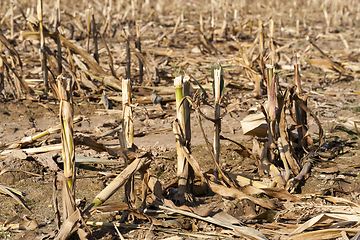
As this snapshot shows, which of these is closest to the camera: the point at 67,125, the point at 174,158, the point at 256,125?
the point at 67,125

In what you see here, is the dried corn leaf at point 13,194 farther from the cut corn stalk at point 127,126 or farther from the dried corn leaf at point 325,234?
the dried corn leaf at point 325,234

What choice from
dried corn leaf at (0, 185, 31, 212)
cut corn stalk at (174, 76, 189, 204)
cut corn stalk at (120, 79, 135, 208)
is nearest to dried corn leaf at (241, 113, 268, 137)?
cut corn stalk at (174, 76, 189, 204)

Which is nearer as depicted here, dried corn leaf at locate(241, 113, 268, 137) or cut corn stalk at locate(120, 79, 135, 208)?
cut corn stalk at locate(120, 79, 135, 208)

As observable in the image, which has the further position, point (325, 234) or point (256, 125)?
point (256, 125)

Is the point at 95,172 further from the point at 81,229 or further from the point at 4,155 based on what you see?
the point at 81,229

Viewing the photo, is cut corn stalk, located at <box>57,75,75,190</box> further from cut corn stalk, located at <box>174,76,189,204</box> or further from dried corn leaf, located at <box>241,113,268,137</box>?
dried corn leaf, located at <box>241,113,268,137</box>

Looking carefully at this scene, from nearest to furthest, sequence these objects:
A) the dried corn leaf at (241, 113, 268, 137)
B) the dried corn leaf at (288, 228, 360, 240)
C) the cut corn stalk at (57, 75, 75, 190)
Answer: the cut corn stalk at (57, 75, 75, 190) < the dried corn leaf at (288, 228, 360, 240) < the dried corn leaf at (241, 113, 268, 137)

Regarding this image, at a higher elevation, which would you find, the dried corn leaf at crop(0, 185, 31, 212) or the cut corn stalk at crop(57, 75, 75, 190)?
the cut corn stalk at crop(57, 75, 75, 190)

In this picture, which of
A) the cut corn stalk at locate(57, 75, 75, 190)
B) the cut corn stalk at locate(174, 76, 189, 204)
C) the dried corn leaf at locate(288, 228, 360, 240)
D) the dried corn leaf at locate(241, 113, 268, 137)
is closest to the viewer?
the cut corn stalk at locate(57, 75, 75, 190)

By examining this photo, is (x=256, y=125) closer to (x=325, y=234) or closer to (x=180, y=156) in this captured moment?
(x=180, y=156)

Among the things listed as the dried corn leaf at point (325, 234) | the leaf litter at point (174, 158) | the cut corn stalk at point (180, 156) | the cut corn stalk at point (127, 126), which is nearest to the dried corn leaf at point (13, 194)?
the leaf litter at point (174, 158)

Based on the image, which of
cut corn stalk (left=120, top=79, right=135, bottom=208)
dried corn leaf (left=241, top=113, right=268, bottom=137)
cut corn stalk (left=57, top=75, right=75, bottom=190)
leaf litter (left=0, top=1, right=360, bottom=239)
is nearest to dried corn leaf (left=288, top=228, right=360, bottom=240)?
leaf litter (left=0, top=1, right=360, bottom=239)

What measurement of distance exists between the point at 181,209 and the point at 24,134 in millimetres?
2535

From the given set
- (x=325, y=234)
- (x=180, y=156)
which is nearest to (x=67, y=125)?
(x=180, y=156)
